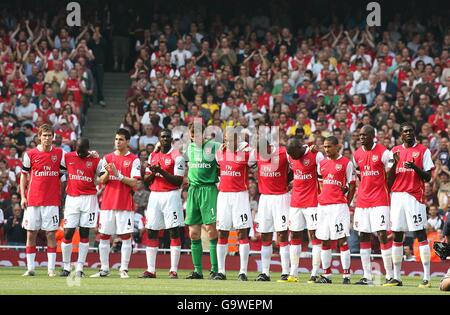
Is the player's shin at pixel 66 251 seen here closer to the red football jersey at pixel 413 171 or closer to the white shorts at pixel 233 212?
the white shorts at pixel 233 212

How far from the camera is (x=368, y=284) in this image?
18594mm

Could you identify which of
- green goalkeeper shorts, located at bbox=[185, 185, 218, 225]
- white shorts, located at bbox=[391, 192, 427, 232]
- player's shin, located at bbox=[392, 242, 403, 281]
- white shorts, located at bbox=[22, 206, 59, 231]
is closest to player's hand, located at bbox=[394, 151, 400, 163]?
white shorts, located at bbox=[391, 192, 427, 232]

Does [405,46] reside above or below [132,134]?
above

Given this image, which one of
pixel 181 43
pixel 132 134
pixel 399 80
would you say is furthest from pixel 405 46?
pixel 132 134

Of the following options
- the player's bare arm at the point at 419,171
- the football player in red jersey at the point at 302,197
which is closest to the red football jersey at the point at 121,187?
the football player in red jersey at the point at 302,197

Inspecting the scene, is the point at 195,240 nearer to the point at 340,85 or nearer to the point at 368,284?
the point at 368,284

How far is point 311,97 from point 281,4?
5.61 meters

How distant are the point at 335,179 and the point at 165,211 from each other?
3.21m

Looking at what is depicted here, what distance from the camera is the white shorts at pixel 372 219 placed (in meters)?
18.6

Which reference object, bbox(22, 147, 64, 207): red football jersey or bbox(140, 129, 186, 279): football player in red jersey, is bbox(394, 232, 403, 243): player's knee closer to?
bbox(140, 129, 186, 279): football player in red jersey

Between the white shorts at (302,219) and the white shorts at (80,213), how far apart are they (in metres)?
3.69

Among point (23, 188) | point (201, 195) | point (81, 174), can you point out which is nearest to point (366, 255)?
point (201, 195)

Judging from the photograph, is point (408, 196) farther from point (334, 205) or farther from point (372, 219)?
point (334, 205)

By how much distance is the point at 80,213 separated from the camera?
66.1 feet
